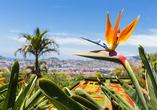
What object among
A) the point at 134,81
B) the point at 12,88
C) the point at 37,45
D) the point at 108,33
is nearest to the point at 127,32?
the point at 108,33

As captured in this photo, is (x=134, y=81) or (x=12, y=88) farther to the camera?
(x=12, y=88)

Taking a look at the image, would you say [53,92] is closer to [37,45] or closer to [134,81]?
[134,81]

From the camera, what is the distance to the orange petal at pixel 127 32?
58 cm

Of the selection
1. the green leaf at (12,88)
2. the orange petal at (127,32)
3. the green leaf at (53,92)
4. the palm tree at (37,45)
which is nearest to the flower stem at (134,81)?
the orange petal at (127,32)

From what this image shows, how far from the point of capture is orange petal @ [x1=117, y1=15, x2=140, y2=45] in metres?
0.58

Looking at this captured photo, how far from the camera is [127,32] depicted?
599mm

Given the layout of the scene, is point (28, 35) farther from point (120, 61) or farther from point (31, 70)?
point (120, 61)

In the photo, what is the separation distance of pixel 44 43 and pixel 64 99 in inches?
313

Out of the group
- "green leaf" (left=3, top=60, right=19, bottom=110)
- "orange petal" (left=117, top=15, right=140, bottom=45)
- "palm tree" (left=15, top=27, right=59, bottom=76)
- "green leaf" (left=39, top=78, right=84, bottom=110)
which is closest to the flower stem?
"orange petal" (left=117, top=15, right=140, bottom=45)

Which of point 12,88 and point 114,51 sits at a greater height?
point 114,51

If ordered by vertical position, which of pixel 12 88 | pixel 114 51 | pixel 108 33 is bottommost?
pixel 12 88

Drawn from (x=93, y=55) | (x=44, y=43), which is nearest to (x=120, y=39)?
(x=93, y=55)

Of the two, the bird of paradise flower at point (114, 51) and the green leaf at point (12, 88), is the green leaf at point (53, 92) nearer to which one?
the bird of paradise flower at point (114, 51)

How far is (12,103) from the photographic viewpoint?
2.64ft
